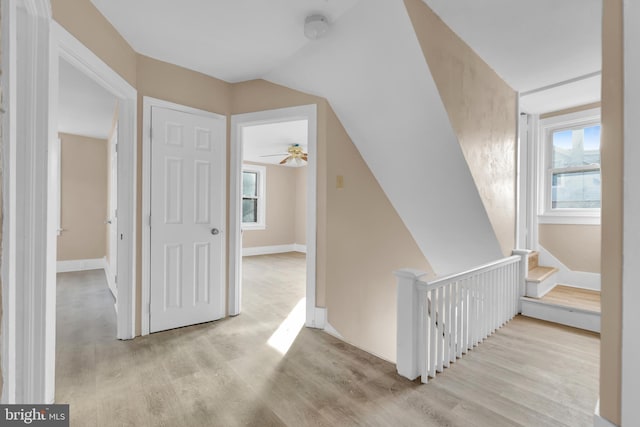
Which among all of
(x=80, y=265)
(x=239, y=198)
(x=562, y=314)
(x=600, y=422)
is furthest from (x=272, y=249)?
(x=600, y=422)

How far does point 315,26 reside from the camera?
198 cm

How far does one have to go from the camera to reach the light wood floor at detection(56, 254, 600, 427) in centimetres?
162

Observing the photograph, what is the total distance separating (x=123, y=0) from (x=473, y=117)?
2630mm

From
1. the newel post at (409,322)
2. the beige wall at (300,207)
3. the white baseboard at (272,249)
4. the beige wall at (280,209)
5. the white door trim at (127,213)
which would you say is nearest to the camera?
the newel post at (409,322)

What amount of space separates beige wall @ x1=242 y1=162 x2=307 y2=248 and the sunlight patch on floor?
4.40m

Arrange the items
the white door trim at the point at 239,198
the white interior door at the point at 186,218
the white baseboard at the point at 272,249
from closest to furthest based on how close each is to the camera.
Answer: the white interior door at the point at 186,218, the white door trim at the point at 239,198, the white baseboard at the point at 272,249

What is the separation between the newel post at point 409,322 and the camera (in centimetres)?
193

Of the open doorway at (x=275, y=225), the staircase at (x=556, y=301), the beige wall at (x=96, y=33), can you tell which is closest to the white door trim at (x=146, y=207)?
the beige wall at (x=96, y=33)

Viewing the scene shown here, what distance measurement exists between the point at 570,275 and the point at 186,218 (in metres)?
4.31

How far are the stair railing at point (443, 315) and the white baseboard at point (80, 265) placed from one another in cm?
546

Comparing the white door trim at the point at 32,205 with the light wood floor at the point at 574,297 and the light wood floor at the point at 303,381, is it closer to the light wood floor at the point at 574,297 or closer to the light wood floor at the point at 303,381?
the light wood floor at the point at 303,381

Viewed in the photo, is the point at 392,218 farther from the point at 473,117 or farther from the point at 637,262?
the point at 637,262

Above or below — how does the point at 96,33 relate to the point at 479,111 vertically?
above

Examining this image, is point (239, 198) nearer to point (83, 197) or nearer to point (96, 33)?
point (96, 33)
